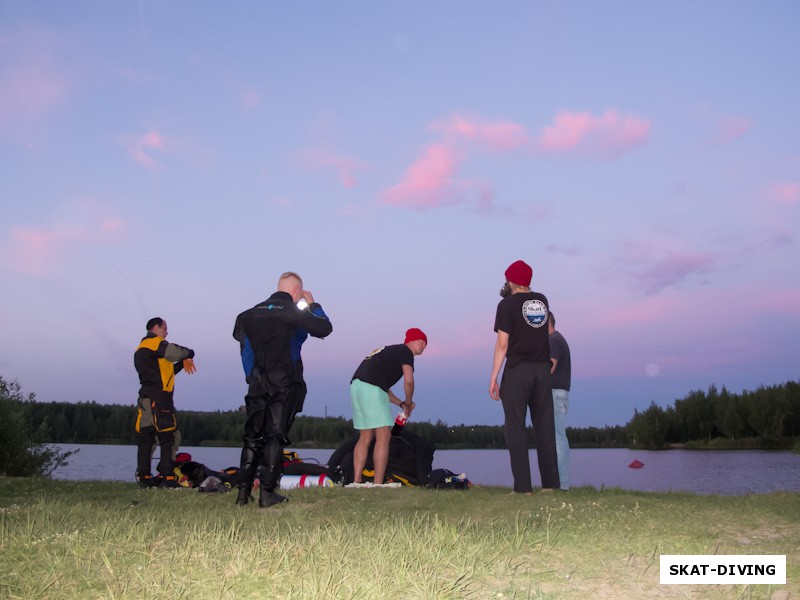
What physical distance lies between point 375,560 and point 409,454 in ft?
24.5

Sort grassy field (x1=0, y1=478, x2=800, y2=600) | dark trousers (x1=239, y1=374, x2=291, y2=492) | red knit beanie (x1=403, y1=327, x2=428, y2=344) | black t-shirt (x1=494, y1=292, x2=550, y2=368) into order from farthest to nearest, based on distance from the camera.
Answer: red knit beanie (x1=403, y1=327, x2=428, y2=344), black t-shirt (x1=494, y1=292, x2=550, y2=368), dark trousers (x1=239, y1=374, x2=291, y2=492), grassy field (x1=0, y1=478, x2=800, y2=600)

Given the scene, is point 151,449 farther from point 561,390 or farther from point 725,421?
point 725,421

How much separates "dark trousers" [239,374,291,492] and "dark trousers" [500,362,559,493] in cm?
303

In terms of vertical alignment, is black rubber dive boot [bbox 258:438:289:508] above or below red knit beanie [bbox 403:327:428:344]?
below

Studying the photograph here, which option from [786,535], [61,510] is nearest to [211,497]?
[61,510]

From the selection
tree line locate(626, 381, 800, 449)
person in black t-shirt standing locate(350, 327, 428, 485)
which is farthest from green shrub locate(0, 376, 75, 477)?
tree line locate(626, 381, 800, 449)

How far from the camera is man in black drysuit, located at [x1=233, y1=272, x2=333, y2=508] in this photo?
8.63 meters

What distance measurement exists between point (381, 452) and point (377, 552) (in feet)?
19.8

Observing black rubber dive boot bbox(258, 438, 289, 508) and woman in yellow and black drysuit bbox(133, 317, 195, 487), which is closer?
black rubber dive boot bbox(258, 438, 289, 508)

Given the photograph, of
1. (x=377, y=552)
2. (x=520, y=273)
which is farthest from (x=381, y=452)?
(x=377, y=552)

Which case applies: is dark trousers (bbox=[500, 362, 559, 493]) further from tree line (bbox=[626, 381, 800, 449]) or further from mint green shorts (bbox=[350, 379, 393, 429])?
tree line (bbox=[626, 381, 800, 449])

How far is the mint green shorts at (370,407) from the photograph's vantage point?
10797 millimetres

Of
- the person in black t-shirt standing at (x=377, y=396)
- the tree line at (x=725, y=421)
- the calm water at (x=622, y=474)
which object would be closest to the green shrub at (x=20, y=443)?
the calm water at (x=622, y=474)

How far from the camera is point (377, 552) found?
4.74 meters
